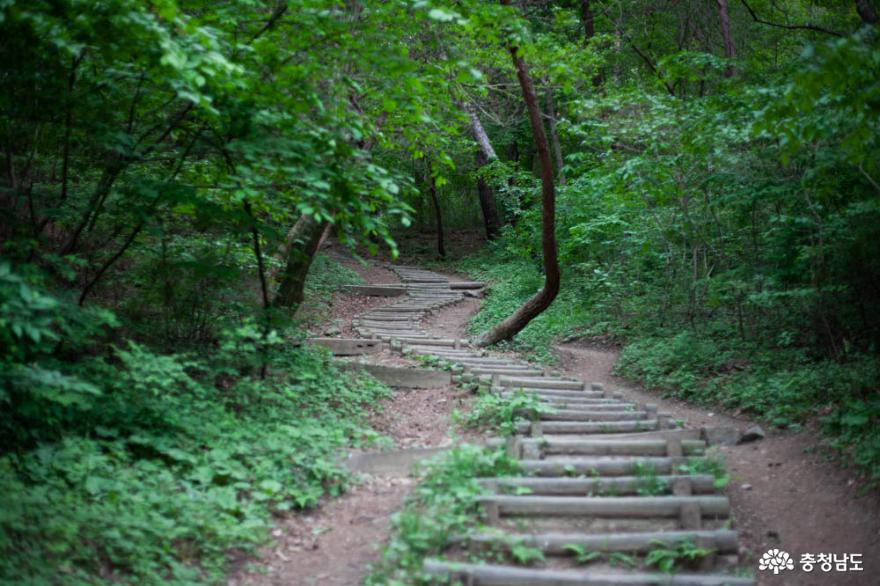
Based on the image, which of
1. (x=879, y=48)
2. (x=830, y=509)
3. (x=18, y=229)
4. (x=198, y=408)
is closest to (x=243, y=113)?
(x=18, y=229)

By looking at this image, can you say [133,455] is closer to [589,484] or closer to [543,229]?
[589,484]

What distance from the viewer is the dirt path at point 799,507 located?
15.6ft

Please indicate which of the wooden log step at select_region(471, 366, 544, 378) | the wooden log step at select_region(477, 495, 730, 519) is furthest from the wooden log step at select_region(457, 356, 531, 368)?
the wooden log step at select_region(477, 495, 730, 519)

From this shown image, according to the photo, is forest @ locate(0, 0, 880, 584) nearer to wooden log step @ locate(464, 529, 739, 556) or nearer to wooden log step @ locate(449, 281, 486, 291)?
wooden log step @ locate(464, 529, 739, 556)

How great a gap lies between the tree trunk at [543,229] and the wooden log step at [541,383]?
2.58 m

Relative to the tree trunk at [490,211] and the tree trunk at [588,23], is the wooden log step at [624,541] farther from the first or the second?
the tree trunk at [490,211]

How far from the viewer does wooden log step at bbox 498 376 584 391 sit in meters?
7.80

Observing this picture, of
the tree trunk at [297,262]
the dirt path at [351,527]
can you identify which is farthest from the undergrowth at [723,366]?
the tree trunk at [297,262]

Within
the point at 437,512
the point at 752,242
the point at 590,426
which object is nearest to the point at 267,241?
the point at 590,426

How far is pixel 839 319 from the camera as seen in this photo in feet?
27.0

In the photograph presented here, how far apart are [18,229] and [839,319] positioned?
915 cm

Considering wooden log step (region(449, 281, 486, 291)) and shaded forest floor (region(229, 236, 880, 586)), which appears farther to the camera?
wooden log step (region(449, 281, 486, 291))

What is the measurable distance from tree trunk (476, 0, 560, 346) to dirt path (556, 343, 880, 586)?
14.1ft

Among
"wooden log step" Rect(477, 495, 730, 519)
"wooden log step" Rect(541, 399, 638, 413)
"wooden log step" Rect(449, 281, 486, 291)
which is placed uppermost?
"wooden log step" Rect(449, 281, 486, 291)
